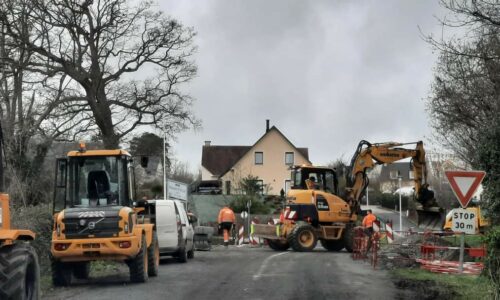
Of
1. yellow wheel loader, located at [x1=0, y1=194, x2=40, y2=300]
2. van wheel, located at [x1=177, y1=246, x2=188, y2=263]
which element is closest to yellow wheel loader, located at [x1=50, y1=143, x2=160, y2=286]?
van wheel, located at [x1=177, y1=246, x2=188, y2=263]

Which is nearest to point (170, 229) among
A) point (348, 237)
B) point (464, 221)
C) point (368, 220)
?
point (464, 221)

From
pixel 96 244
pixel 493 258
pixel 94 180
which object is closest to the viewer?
pixel 493 258

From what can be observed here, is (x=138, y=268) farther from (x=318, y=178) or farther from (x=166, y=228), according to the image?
(x=318, y=178)

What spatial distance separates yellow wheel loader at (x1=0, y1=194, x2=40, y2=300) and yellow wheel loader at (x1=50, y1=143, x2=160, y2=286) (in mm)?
4612

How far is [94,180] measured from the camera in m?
A: 16.7

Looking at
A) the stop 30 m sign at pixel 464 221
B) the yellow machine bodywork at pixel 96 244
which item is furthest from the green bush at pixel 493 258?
the yellow machine bodywork at pixel 96 244

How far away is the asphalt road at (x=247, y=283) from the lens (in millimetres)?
13587

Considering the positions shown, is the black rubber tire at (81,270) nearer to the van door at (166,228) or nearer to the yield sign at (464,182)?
the van door at (166,228)

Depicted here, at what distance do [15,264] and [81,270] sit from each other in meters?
7.73

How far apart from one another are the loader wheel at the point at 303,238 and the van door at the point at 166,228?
7742 mm

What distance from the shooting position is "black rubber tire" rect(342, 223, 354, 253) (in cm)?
2890

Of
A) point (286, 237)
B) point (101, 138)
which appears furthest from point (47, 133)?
Result: point (286, 237)

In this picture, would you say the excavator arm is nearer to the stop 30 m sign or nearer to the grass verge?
the grass verge

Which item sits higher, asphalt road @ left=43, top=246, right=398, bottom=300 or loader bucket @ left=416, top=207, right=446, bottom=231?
loader bucket @ left=416, top=207, right=446, bottom=231
